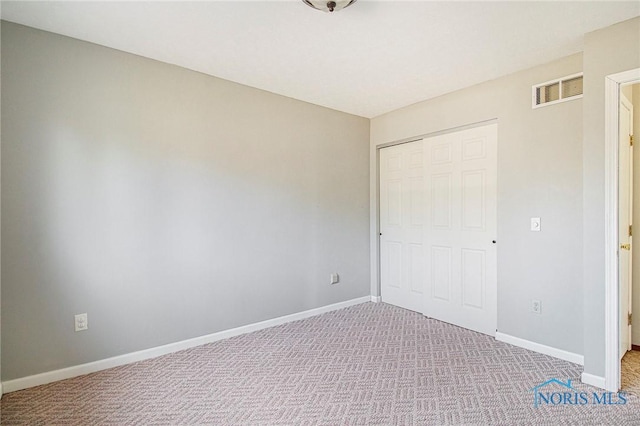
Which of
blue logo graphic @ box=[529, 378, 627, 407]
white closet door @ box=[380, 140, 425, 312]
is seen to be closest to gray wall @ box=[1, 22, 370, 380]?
white closet door @ box=[380, 140, 425, 312]

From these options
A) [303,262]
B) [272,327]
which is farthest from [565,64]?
[272,327]

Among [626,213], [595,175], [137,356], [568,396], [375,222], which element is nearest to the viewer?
[568,396]

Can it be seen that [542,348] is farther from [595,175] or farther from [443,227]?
[595,175]

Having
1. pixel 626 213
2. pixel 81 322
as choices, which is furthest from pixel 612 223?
pixel 81 322

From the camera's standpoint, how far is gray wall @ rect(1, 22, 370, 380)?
7.68 ft

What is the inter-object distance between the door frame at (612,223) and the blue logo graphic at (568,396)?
9cm

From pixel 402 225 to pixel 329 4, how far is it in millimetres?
2875

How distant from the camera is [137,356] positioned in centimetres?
277

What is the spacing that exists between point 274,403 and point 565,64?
3.55 m

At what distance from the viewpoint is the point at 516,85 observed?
3.09 meters

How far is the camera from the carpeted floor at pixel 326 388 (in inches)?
79.7

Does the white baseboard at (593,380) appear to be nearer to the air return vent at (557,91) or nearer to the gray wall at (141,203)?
the air return vent at (557,91)

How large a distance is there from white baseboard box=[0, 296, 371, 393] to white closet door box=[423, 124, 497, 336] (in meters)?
1.53

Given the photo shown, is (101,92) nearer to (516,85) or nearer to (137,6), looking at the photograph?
(137,6)
